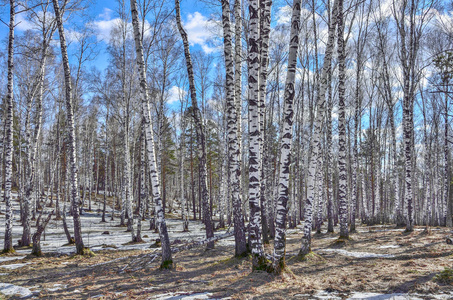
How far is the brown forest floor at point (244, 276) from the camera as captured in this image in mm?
5129

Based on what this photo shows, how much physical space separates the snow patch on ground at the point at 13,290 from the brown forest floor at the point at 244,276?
0.80 feet

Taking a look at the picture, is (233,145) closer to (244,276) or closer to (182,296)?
(244,276)

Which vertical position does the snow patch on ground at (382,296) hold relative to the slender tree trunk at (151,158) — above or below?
below

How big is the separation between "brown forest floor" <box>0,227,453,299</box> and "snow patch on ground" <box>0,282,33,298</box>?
243 millimetres

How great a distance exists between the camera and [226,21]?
7938 millimetres

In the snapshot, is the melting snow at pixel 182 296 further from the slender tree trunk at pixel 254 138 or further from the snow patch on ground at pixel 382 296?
the snow patch on ground at pixel 382 296

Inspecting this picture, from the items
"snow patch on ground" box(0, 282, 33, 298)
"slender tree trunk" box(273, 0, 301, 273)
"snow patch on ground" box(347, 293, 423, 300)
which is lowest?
"snow patch on ground" box(0, 282, 33, 298)

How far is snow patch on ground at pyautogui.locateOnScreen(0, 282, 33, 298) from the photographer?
5.76 metres

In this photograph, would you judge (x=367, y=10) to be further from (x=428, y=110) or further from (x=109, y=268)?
(x=109, y=268)

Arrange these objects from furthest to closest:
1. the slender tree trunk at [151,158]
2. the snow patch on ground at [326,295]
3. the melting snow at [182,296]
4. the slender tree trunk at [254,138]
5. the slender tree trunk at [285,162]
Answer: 1. the slender tree trunk at [151,158]
2. the slender tree trunk at [254,138]
3. the slender tree trunk at [285,162]
4. the melting snow at [182,296]
5. the snow patch on ground at [326,295]

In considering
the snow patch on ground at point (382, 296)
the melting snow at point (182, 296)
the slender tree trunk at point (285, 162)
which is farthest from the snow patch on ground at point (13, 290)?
the snow patch on ground at point (382, 296)

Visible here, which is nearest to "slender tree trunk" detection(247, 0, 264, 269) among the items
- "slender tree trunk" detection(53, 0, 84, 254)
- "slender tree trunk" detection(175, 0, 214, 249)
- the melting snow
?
the melting snow

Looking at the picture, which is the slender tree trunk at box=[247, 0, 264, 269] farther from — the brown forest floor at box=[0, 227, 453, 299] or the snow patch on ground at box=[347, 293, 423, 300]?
the snow patch on ground at box=[347, 293, 423, 300]

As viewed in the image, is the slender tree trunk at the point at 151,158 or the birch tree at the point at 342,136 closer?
the slender tree trunk at the point at 151,158
